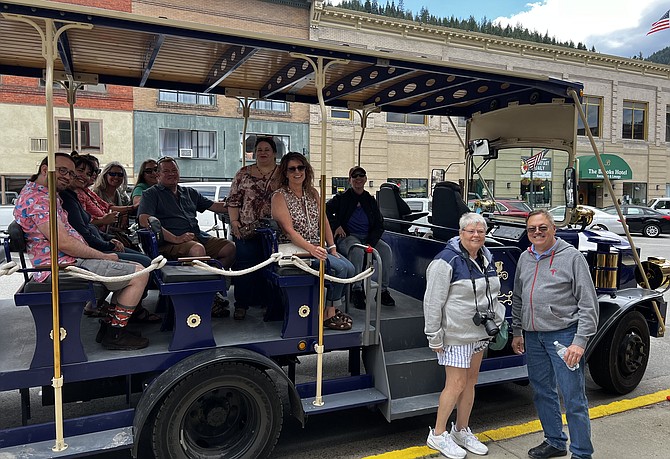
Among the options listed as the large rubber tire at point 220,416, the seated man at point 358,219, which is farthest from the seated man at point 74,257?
the seated man at point 358,219

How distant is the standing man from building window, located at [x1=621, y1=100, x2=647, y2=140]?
32210 millimetres

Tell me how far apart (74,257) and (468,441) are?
2930mm

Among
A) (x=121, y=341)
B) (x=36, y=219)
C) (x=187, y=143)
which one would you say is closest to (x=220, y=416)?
(x=121, y=341)

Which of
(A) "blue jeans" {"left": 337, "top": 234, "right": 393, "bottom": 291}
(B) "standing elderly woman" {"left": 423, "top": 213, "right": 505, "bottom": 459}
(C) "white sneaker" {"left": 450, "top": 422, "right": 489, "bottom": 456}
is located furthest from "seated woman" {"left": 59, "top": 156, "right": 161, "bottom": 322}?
(C) "white sneaker" {"left": 450, "top": 422, "right": 489, "bottom": 456}

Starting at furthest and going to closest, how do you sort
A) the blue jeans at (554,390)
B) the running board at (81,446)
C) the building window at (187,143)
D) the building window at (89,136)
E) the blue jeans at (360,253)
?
the building window at (187,143), the building window at (89,136), the blue jeans at (360,253), the blue jeans at (554,390), the running board at (81,446)

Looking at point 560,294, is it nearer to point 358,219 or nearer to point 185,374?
point 358,219

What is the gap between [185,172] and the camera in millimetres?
22875

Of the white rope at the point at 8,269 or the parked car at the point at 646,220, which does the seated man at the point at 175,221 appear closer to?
the white rope at the point at 8,269

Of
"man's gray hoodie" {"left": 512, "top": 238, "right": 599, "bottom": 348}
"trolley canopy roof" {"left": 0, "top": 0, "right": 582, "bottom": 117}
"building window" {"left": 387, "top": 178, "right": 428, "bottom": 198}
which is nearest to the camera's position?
"trolley canopy roof" {"left": 0, "top": 0, "right": 582, "bottom": 117}

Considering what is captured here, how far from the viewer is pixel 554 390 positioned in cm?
360

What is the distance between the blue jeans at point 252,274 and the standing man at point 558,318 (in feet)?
6.61

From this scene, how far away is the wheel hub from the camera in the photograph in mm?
4719

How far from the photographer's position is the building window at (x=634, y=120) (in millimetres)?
31406

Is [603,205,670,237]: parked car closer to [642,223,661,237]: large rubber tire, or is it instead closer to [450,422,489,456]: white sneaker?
[642,223,661,237]: large rubber tire
